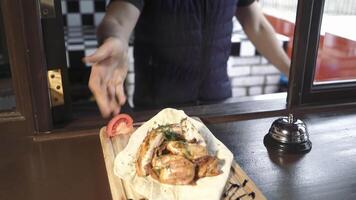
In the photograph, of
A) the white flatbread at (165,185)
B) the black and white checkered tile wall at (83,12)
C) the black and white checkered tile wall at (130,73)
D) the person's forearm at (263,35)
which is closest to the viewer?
the white flatbread at (165,185)

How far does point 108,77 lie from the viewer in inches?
40.6

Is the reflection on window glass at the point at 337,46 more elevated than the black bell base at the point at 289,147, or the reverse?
the reflection on window glass at the point at 337,46

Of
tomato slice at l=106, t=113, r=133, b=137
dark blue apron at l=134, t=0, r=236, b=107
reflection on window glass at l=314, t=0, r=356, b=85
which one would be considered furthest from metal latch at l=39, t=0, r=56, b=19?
reflection on window glass at l=314, t=0, r=356, b=85

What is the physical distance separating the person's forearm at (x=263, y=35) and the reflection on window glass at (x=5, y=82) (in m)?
1.07

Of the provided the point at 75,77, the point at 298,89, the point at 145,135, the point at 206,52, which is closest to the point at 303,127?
the point at 298,89

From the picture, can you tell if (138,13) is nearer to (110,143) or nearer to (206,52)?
(206,52)

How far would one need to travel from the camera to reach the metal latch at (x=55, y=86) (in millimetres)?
915

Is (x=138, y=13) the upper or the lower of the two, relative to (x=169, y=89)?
upper

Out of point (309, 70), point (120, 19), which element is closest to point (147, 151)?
point (309, 70)

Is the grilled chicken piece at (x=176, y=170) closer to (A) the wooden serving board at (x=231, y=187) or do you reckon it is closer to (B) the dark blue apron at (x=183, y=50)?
(A) the wooden serving board at (x=231, y=187)

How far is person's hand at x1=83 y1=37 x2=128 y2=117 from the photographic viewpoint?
100 cm

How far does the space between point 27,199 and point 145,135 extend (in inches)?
10.2

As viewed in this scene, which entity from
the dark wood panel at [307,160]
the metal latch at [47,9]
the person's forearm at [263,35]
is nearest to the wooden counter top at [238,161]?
the dark wood panel at [307,160]

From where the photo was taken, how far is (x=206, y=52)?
142 centimetres
